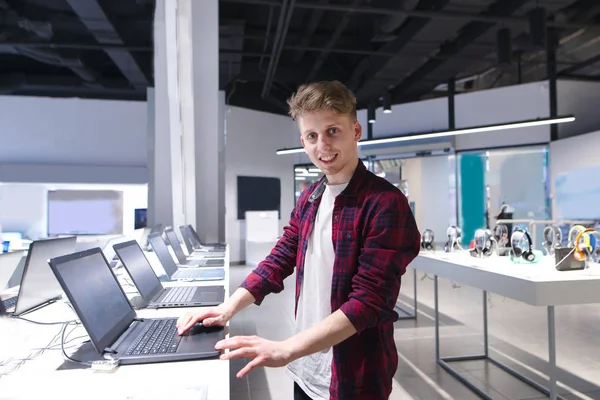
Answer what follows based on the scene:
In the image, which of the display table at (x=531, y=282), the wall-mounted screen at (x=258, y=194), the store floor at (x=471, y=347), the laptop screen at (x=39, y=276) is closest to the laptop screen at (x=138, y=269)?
the laptop screen at (x=39, y=276)

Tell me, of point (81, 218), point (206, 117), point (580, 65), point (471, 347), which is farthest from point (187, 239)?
point (580, 65)

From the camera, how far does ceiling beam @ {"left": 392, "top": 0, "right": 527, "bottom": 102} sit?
18.5 feet

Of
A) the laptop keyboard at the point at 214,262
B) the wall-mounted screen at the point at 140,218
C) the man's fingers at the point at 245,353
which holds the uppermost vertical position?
the wall-mounted screen at the point at 140,218

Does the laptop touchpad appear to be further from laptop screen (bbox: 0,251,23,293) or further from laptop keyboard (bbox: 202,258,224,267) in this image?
laptop keyboard (bbox: 202,258,224,267)

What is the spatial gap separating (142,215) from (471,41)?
566cm

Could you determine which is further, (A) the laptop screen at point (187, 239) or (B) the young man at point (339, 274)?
(A) the laptop screen at point (187, 239)

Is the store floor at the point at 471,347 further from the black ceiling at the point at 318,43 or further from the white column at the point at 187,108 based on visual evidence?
the black ceiling at the point at 318,43

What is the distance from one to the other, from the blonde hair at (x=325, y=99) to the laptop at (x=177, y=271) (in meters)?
1.68

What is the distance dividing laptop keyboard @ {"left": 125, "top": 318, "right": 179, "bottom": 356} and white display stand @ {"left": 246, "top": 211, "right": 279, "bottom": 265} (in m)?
7.56

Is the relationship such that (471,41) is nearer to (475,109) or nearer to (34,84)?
(475,109)

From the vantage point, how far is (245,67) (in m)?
8.66

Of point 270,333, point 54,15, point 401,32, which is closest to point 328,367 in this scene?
point 270,333

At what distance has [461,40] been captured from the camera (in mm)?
6867

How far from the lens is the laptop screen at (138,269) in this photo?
186 centimetres
